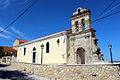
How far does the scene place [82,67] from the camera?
33.7 feet

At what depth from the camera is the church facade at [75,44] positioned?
1327cm

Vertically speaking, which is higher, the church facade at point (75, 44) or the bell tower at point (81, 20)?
the bell tower at point (81, 20)

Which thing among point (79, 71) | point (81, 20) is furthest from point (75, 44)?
point (79, 71)

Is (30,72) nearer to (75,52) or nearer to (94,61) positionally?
(75,52)

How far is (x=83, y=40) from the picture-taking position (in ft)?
46.9

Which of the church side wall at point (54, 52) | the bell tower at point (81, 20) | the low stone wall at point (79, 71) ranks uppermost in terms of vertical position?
the bell tower at point (81, 20)

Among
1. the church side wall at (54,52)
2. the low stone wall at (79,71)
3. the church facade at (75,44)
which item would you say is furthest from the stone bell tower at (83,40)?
the low stone wall at (79,71)

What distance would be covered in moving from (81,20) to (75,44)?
3421mm

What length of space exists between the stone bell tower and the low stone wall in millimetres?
2958

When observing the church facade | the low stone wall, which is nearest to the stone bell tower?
the church facade

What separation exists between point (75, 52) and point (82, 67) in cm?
458

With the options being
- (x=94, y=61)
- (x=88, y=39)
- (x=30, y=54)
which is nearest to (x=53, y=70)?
(x=94, y=61)

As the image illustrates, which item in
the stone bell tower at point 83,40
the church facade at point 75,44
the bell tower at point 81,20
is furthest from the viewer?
the bell tower at point 81,20

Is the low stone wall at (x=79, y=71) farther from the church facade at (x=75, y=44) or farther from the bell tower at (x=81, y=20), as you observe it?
the bell tower at (x=81, y=20)
